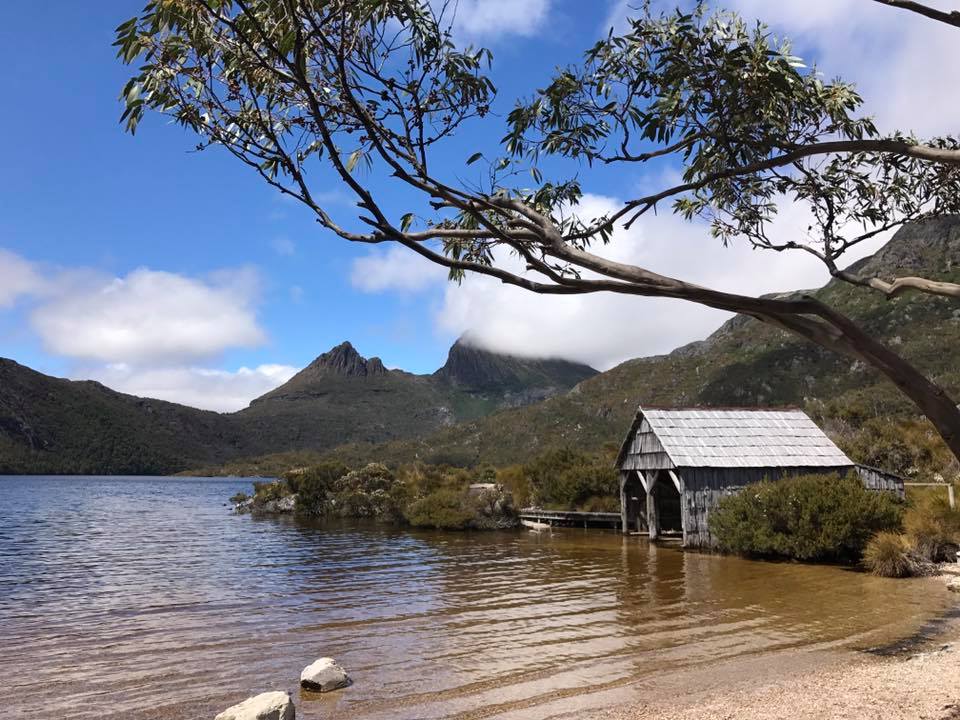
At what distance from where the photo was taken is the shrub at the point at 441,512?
36.7 metres

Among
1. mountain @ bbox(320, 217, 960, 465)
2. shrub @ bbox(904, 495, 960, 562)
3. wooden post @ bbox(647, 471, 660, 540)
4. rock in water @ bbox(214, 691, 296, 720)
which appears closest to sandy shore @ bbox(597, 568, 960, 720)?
rock in water @ bbox(214, 691, 296, 720)

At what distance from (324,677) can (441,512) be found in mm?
28497

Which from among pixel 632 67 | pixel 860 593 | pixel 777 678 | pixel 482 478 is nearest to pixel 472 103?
pixel 632 67

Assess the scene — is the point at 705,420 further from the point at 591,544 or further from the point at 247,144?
the point at 247,144

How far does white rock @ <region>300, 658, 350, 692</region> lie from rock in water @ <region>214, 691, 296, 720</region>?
1406 millimetres

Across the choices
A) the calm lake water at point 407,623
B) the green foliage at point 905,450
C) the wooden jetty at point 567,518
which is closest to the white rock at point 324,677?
the calm lake water at point 407,623

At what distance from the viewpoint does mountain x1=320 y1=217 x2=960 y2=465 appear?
184 feet

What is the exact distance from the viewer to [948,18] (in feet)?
17.7

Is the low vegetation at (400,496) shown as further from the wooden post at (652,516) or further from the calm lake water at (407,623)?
the calm lake water at (407,623)

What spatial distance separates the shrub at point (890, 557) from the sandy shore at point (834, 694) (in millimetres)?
8393

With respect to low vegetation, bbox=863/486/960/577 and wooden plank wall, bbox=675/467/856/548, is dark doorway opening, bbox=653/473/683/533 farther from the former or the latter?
low vegetation, bbox=863/486/960/577

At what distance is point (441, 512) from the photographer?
37.3 m

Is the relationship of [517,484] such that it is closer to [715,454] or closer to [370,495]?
[370,495]

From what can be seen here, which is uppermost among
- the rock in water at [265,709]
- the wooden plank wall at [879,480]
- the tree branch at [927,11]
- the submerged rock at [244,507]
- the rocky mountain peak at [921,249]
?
the rocky mountain peak at [921,249]
